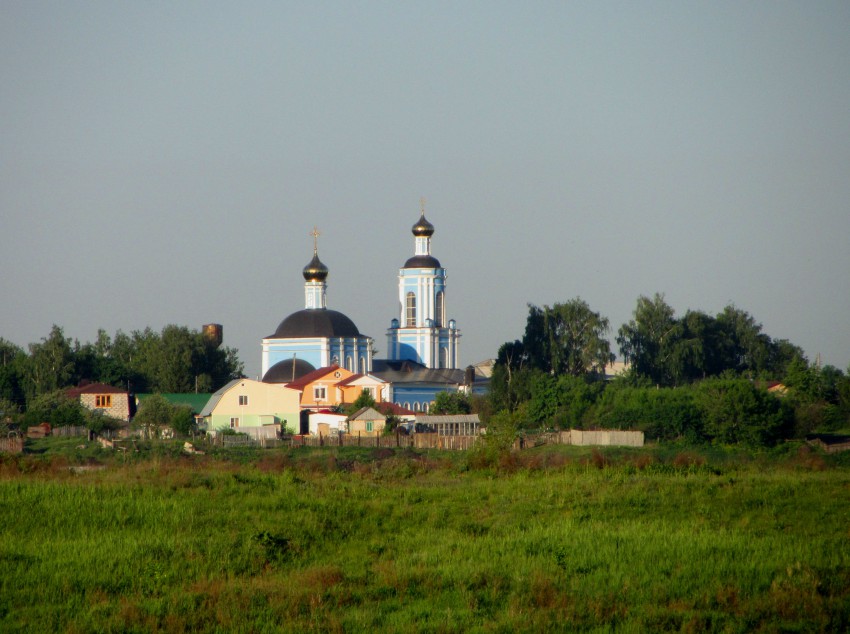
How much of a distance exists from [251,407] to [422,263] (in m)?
25.4

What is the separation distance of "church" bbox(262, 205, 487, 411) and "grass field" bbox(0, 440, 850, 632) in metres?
45.8

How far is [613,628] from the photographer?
12.2 metres

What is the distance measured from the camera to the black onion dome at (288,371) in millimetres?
69750

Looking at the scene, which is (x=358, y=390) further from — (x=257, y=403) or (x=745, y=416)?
(x=745, y=416)

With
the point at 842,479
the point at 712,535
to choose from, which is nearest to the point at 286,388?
the point at 842,479

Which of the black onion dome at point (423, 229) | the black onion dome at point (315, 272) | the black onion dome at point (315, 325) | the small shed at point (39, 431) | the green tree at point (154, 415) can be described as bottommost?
the small shed at point (39, 431)

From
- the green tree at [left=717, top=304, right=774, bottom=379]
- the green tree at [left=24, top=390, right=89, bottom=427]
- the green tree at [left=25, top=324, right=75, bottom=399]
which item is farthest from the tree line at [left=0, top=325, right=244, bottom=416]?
the green tree at [left=717, top=304, right=774, bottom=379]

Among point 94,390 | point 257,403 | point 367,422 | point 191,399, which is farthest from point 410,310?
point 367,422

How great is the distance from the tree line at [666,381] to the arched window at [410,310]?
17747 mm

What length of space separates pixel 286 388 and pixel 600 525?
136ft

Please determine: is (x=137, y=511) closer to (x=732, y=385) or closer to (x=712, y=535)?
(x=712, y=535)

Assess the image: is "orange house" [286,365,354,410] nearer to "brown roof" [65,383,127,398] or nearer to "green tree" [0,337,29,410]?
"brown roof" [65,383,127,398]

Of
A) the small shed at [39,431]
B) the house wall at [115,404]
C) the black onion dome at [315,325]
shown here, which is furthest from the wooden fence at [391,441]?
the black onion dome at [315,325]

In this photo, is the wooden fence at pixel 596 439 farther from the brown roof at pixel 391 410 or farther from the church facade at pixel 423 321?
the church facade at pixel 423 321
